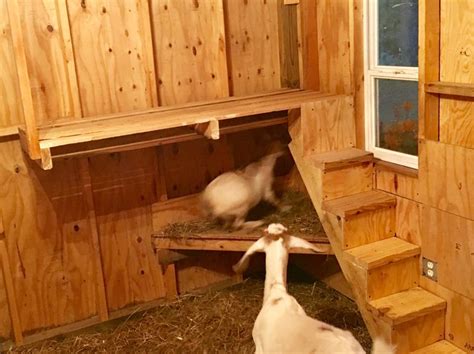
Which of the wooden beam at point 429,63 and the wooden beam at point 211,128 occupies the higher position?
the wooden beam at point 429,63

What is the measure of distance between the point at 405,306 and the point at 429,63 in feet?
4.02

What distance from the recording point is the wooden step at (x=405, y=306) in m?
2.92

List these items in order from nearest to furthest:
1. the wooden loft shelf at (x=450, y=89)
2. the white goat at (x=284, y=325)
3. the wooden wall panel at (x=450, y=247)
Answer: the white goat at (x=284, y=325) → the wooden loft shelf at (x=450, y=89) → the wooden wall panel at (x=450, y=247)

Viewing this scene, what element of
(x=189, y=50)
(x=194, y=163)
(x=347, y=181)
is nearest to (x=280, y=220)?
(x=347, y=181)

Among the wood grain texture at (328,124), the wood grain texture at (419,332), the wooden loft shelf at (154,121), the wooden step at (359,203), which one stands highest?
the wooden loft shelf at (154,121)

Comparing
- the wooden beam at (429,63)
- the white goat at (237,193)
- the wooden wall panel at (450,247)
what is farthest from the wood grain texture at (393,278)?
the white goat at (237,193)

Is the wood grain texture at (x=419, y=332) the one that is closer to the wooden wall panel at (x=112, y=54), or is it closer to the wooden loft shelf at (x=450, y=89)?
the wooden loft shelf at (x=450, y=89)

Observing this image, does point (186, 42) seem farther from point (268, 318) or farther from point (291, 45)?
point (268, 318)

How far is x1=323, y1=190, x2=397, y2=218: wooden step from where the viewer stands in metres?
3.19

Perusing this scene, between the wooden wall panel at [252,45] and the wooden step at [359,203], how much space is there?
1.12 m

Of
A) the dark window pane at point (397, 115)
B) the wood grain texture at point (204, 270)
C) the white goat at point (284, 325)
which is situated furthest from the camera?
the wood grain texture at point (204, 270)

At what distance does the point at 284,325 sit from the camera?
2.42 metres

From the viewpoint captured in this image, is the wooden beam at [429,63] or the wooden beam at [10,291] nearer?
the wooden beam at [429,63]

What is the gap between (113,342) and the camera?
11.6ft
